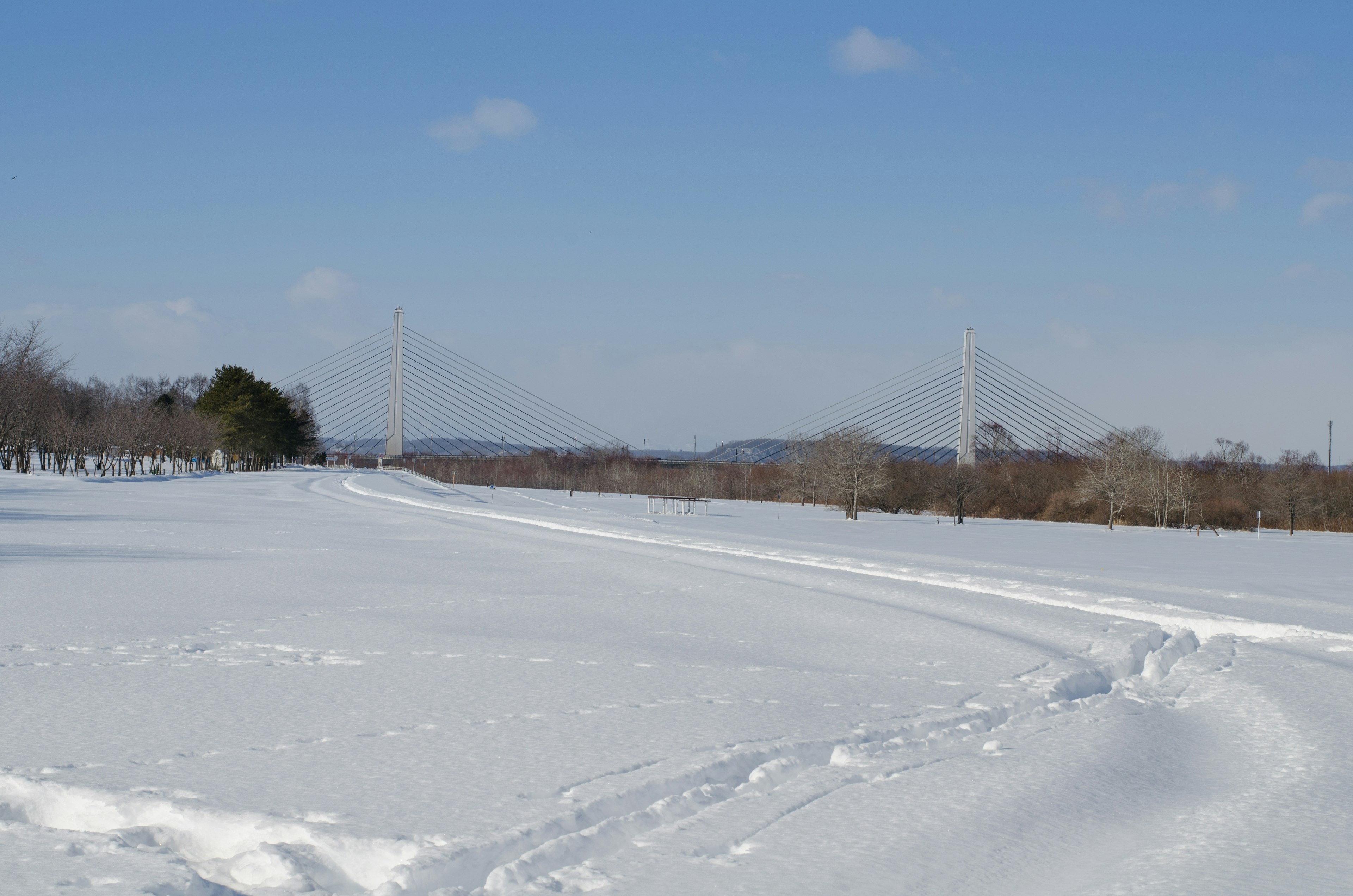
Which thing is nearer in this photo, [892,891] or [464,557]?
[892,891]

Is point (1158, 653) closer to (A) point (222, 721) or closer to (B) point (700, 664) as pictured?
(B) point (700, 664)

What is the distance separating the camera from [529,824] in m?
4.26

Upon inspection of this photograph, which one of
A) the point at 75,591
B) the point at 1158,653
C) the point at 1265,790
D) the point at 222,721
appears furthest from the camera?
the point at 75,591

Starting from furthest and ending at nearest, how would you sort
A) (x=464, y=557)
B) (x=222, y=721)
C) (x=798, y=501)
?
(x=798, y=501)
(x=464, y=557)
(x=222, y=721)

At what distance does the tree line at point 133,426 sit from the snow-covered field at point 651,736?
45712 mm

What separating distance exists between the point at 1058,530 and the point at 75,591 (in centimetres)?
3844

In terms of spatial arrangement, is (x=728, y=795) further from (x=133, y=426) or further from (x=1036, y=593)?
(x=133, y=426)

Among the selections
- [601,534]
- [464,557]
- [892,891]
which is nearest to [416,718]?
[892,891]

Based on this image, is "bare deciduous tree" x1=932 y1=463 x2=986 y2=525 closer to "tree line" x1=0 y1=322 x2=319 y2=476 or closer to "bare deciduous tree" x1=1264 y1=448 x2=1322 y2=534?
"bare deciduous tree" x1=1264 y1=448 x2=1322 y2=534

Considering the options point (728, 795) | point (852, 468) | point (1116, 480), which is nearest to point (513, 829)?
point (728, 795)

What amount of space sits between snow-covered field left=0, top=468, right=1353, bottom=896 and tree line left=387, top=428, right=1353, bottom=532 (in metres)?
35.6

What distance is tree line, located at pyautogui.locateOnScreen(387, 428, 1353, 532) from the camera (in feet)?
A: 164

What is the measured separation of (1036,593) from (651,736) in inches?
401

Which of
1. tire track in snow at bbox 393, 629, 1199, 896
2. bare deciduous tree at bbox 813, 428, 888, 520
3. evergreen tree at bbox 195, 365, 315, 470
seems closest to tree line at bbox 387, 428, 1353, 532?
bare deciduous tree at bbox 813, 428, 888, 520
